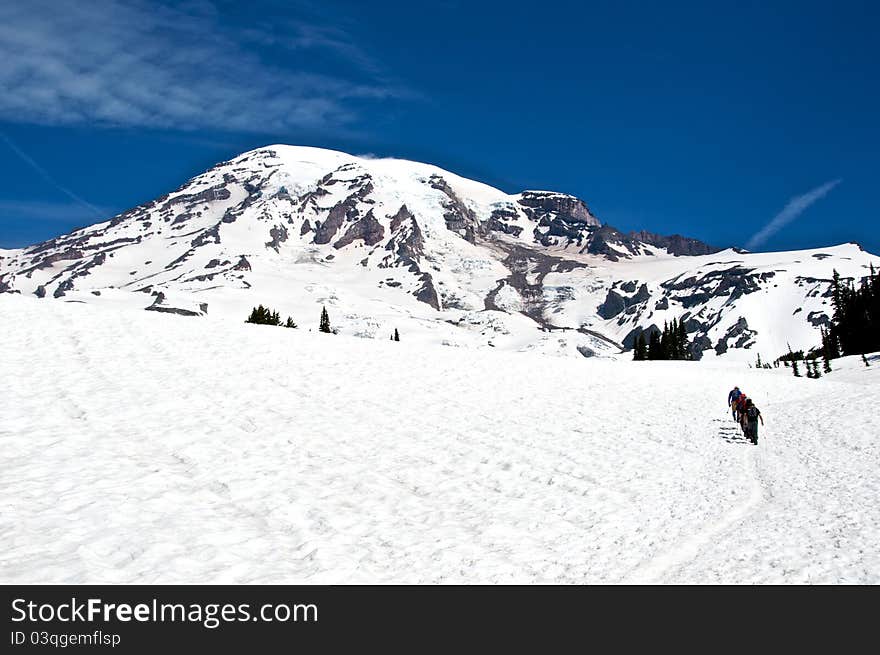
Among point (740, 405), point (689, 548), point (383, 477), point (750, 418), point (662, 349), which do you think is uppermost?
point (662, 349)

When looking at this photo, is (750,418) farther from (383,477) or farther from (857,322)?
(857,322)

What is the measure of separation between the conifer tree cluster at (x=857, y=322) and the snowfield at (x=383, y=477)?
5890 centimetres

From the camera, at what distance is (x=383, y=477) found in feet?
48.5

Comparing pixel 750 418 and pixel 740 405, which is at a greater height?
pixel 740 405

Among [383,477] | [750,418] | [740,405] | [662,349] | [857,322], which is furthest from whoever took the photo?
[662,349]

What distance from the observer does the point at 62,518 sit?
971 cm

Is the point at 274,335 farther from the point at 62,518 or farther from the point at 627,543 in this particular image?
the point at 627,543

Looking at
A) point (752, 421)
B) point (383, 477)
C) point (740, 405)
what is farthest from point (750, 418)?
point (383, 477)

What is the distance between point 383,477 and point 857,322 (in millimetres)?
94291

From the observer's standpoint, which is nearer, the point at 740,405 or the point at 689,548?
the point at 689,548

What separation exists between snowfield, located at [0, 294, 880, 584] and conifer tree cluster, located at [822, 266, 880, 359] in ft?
193
